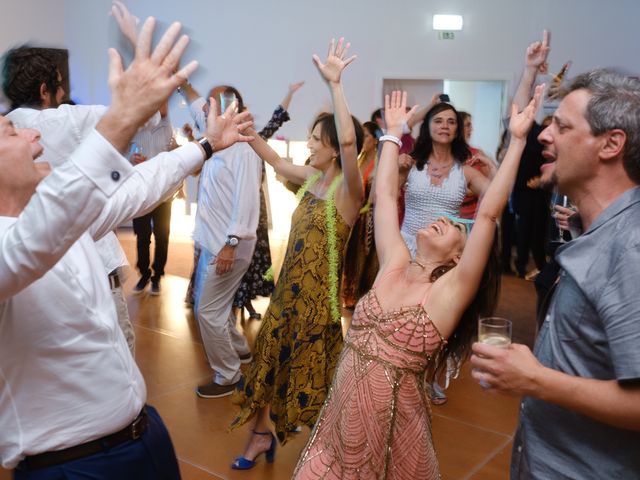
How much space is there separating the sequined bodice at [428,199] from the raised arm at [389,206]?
145 centimetres

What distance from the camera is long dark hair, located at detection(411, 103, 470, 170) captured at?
3.90 meters

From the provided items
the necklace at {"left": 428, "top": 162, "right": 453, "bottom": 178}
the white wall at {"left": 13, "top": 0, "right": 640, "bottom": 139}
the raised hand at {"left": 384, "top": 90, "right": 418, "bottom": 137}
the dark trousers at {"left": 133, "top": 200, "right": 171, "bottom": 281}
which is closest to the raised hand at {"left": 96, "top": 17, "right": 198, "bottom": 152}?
the raised hand at {"left": 384, "top": 90, "right": 418, "bottom": 137}

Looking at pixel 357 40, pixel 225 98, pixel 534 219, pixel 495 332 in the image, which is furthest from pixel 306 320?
pixel 357 40

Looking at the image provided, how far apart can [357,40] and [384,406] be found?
8142mm

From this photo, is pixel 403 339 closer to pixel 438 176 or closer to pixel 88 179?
pixel 88 179

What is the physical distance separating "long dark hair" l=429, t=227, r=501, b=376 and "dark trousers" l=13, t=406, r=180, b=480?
0.87 m

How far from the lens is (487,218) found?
1.74 meters

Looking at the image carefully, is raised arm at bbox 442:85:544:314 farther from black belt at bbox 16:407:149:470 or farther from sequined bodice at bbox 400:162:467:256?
sequined bodice at bbox 400:162:467:256

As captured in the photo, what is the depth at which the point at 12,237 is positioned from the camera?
Result: 1.02 metres

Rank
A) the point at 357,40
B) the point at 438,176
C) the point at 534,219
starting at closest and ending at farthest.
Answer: the point at 438,176 → the point at 534,219 → the point at 357,40

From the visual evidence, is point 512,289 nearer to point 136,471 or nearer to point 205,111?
point 205,111

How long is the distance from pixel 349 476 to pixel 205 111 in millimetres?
2160

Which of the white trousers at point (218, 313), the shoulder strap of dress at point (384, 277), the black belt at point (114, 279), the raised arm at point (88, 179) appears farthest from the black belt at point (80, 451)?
the white trousers at point (218, 313)

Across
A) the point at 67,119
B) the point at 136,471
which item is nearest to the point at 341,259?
the point at 67,119
